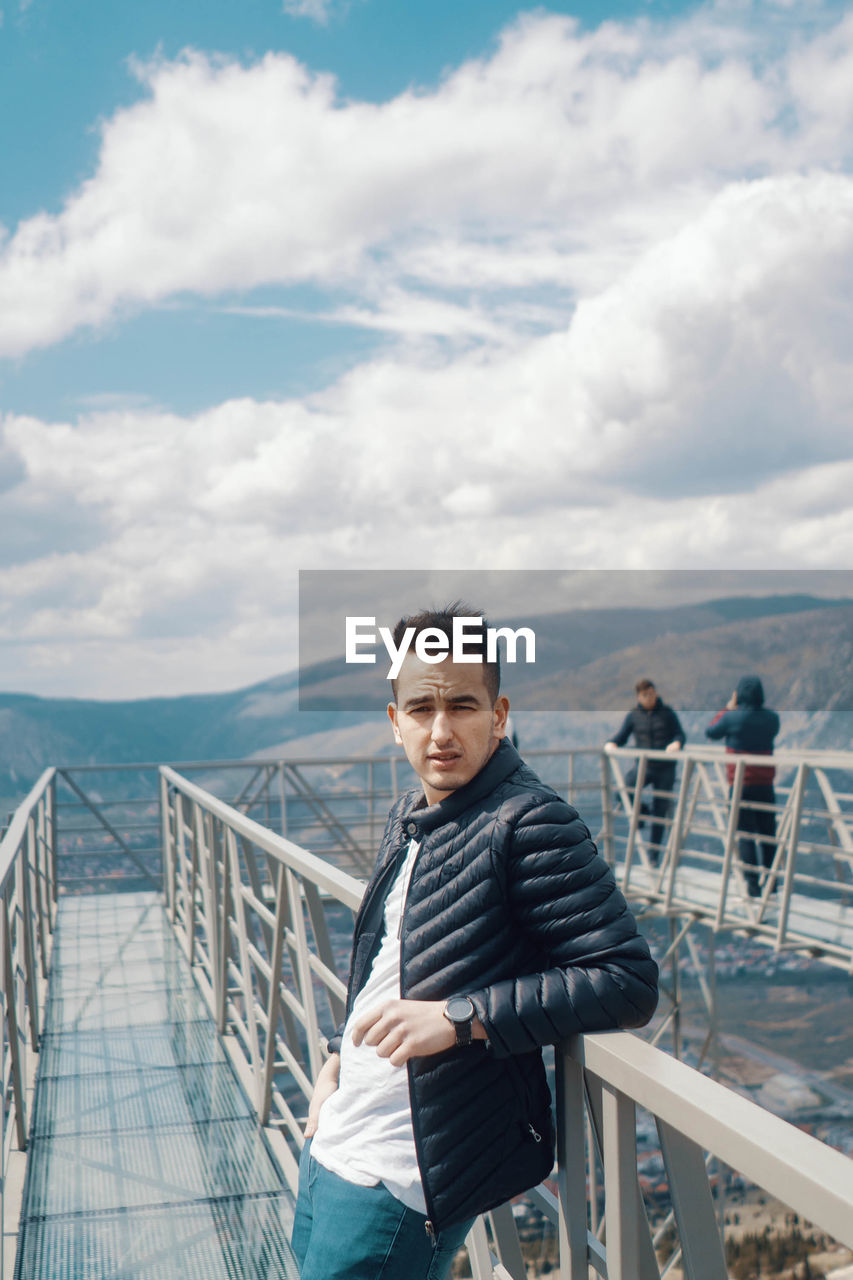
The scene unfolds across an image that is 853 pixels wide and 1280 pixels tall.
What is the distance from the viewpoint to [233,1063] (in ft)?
11.9

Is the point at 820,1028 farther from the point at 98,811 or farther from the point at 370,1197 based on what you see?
the point at 370,1197

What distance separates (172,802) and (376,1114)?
222 inches

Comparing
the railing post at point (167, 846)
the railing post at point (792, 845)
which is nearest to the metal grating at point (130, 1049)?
the railing post at point (167, 846)

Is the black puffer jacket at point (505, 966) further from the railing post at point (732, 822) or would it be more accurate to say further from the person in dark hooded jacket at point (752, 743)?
the person in dark hooded jacket at point (752, 743)

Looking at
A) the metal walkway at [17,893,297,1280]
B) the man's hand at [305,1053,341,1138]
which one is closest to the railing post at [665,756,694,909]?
the metal walkway at [17,893,297,1280]

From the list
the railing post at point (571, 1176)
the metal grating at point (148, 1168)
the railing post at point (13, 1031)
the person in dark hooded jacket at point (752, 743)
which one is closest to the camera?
the railing post at point (571, 1176)

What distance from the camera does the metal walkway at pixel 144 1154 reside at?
2.34m

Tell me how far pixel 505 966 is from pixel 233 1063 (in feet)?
9.23

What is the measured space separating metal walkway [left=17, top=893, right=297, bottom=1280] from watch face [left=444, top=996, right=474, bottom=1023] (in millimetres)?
1504

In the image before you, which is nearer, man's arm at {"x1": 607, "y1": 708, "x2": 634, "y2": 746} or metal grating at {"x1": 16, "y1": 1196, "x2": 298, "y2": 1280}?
metal grating at {"x1": 16, "y1": 1196, "x2": 298, "y2": 1280}

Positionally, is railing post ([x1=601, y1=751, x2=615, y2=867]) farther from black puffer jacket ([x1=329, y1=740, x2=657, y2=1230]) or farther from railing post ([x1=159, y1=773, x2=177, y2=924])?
black puffer jacket ([x1=329, y1=740, x2=657, y2=1230])

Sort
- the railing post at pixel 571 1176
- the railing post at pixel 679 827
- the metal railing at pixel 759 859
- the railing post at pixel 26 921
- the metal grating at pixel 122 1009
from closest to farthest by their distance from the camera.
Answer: the railing post at pixel 571 1176 < the railing post at pixel 26 921 < the metal grating at pixel 122 1009 < the metal railing at pixel 759 859 < the railing post at pixel 679 827

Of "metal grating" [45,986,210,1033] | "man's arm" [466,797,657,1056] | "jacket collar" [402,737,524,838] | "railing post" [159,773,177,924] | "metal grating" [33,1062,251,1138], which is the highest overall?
"jacket collar" [402,737,524,838]

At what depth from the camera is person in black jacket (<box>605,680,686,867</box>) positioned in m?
7.98
